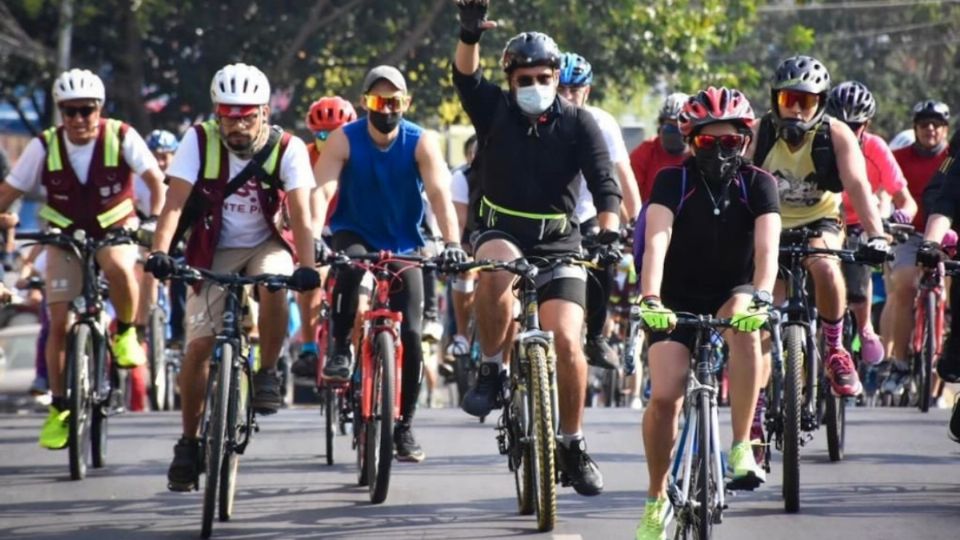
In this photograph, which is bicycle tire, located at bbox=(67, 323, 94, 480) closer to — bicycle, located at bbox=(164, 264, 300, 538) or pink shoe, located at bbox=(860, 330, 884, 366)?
bicycle, located at bbox=(164, 264, 300, 538)

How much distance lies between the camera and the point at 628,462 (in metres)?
13.1

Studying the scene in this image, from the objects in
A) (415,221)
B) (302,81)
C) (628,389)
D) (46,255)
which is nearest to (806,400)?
(415,221)

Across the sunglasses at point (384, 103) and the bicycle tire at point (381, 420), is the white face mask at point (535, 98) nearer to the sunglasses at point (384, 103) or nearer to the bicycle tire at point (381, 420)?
the sunglasses at point (384, 103)

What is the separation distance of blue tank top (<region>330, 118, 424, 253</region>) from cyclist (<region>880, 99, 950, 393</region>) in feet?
17.3

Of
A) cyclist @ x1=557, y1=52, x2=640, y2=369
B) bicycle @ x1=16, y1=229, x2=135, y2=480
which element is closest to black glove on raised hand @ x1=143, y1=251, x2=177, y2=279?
bicycle @ x1=16, y1=229, x2=135, y2=480

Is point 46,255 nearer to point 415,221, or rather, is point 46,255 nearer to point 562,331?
point 415,221

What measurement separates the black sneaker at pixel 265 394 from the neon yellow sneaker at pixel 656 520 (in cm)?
242

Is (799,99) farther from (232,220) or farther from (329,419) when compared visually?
(329,419)

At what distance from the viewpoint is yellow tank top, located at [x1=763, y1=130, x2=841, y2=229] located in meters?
11.8

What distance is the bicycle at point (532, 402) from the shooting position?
32.8ft

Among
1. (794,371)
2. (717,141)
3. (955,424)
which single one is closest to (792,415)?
(794,371)

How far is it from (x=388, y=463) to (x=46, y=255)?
2909 mm

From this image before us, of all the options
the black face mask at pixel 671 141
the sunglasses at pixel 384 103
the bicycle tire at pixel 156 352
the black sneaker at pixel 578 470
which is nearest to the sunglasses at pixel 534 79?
the sunglasses at pixel 384 103

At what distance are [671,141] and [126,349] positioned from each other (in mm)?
4412
